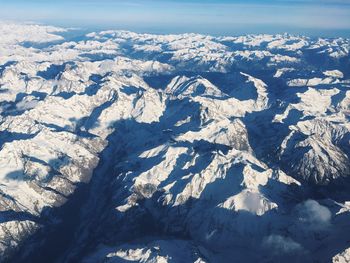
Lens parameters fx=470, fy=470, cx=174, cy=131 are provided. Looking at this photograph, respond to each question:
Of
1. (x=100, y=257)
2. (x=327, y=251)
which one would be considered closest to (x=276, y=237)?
(x=327, y=251)

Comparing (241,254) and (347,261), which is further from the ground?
(347,261)

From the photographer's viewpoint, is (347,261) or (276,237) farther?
(276,237)

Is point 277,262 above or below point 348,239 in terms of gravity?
below

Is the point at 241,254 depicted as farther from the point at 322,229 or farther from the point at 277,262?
the point at 322,229

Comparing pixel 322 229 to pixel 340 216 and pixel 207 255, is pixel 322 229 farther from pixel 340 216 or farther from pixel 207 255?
pixel 207 255

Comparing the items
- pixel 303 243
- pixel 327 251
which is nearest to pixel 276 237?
pixel 303 243

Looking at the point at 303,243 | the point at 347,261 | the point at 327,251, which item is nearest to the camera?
the point at 347,261

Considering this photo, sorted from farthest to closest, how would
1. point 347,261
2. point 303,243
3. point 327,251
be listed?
point 303,243, point 327,251, point 347,261

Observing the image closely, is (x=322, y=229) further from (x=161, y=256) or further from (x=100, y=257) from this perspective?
(x=100, y=257)

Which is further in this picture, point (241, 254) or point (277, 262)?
point (241, 254)
